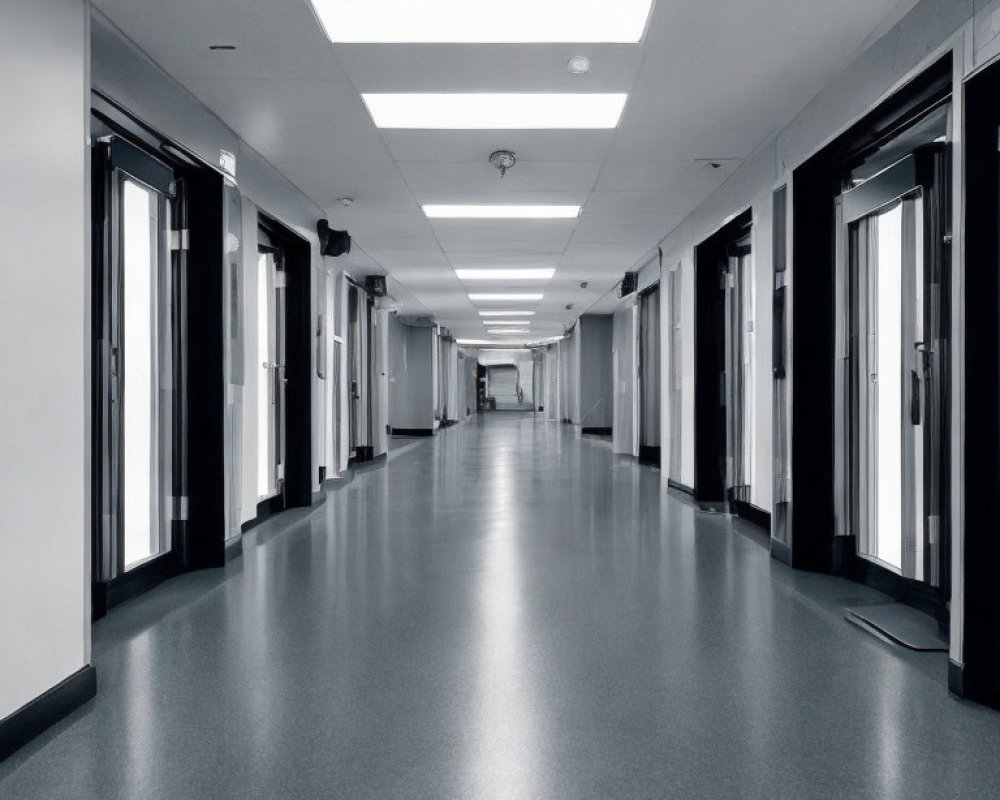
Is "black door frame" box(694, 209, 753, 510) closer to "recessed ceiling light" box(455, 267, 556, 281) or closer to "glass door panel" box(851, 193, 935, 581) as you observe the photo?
"glass door panel" box(851, 193, 935, 581)

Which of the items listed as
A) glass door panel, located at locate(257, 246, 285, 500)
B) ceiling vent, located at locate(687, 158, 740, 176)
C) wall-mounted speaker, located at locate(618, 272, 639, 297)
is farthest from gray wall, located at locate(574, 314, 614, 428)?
ceiling vent, located at locate(687, 158, 740, 176)

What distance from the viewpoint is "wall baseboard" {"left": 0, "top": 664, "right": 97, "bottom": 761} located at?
246cm

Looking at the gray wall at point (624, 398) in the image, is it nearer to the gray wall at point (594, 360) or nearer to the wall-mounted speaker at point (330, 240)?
the gray wall at point (594, 360)

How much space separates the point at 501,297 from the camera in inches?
584

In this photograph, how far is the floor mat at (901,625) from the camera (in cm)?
346

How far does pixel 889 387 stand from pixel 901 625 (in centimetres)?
159

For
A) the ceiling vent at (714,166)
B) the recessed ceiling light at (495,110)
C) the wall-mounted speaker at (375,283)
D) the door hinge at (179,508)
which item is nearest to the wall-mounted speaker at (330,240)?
the recessed ceiling light at (495,110)

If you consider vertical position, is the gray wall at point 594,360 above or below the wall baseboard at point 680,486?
above

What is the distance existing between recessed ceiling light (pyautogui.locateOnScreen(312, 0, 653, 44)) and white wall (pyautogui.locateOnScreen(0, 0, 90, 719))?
127cm

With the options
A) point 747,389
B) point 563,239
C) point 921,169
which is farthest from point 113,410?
point 563,239

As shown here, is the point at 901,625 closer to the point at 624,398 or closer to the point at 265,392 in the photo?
the point at 265,392

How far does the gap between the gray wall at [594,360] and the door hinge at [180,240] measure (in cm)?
1380

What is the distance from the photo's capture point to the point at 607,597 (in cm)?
425

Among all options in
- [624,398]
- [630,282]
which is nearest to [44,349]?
[630,282]
